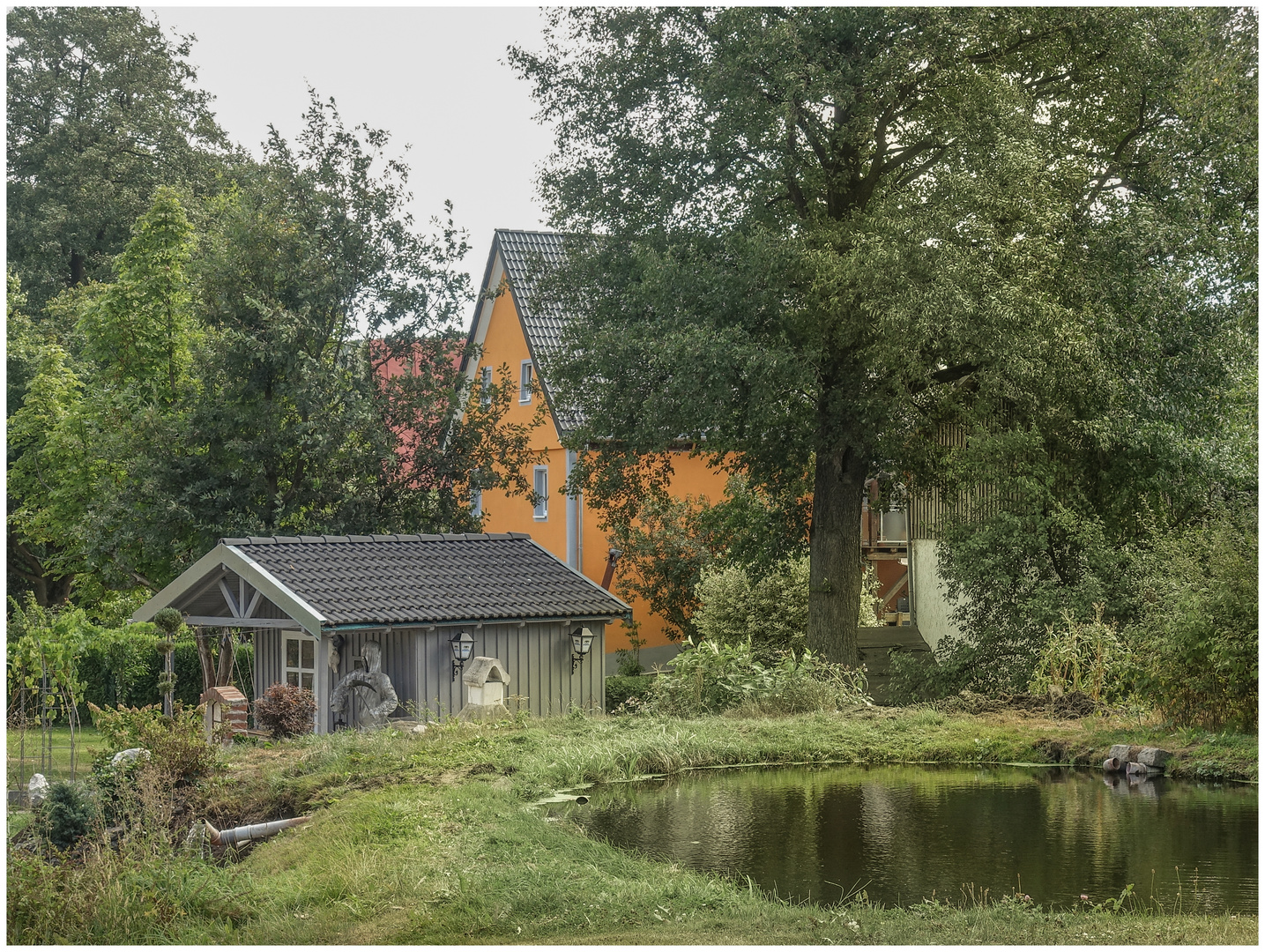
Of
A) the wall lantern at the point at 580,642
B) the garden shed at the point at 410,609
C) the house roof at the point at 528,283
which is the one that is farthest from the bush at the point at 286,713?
the house roof at the point at 528,283

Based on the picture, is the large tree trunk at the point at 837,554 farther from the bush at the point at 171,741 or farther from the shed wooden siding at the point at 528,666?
the bush at the point at 171,741

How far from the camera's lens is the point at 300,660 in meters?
18.7

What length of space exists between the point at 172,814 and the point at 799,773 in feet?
20.1

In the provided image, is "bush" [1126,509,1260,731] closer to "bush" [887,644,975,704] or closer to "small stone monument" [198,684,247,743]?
"bush" [887,644,975,704]

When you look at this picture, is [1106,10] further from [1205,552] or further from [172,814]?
[172,814]

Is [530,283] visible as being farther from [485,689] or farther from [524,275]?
[485,689]

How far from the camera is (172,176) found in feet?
108

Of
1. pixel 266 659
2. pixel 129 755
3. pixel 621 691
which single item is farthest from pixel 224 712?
pixel 621 691

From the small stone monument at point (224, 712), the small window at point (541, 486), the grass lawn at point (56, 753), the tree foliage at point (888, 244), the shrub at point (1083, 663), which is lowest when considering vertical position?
the grass lawn at point (56, 753)

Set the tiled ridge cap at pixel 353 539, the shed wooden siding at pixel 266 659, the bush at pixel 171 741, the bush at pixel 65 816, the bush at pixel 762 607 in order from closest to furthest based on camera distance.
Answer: the bush at pixel 65 816
the bush at pixel 171 741
the tiled ridge cap at pixel 353 539
the shed wooden siding at pixel 266 659
the bush at pixel 762 607

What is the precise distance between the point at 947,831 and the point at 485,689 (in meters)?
7.28

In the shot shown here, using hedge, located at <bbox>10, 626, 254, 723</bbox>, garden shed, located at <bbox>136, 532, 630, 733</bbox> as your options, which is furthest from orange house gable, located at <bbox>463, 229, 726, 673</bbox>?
garden shed, located at <bbox>136, 532, 630, 733</bbox>

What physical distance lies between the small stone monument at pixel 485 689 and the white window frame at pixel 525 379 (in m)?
15.1

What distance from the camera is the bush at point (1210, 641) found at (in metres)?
12.9
